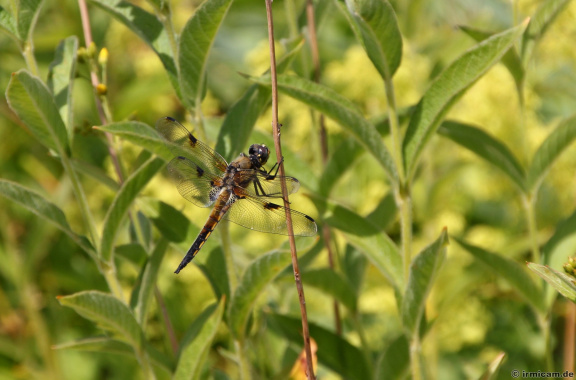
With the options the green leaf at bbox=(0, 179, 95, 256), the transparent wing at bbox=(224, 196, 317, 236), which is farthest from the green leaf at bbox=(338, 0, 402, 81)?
the green leaf at bbox=(0, 179, 95, 256)

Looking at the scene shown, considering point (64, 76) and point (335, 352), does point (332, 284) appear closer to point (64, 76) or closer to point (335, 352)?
point (335, 352)

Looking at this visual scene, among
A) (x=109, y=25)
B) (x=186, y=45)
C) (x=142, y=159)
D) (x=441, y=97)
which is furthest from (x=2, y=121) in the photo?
(x=441, y=97)

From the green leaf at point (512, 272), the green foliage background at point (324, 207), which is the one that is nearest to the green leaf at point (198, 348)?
the green foliage background at point (324, 207)

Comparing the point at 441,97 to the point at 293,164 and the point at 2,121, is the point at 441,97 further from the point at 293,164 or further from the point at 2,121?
the point at 2,121

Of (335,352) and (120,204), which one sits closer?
(120,204)

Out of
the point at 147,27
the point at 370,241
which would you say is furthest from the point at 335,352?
the point at 147,27
